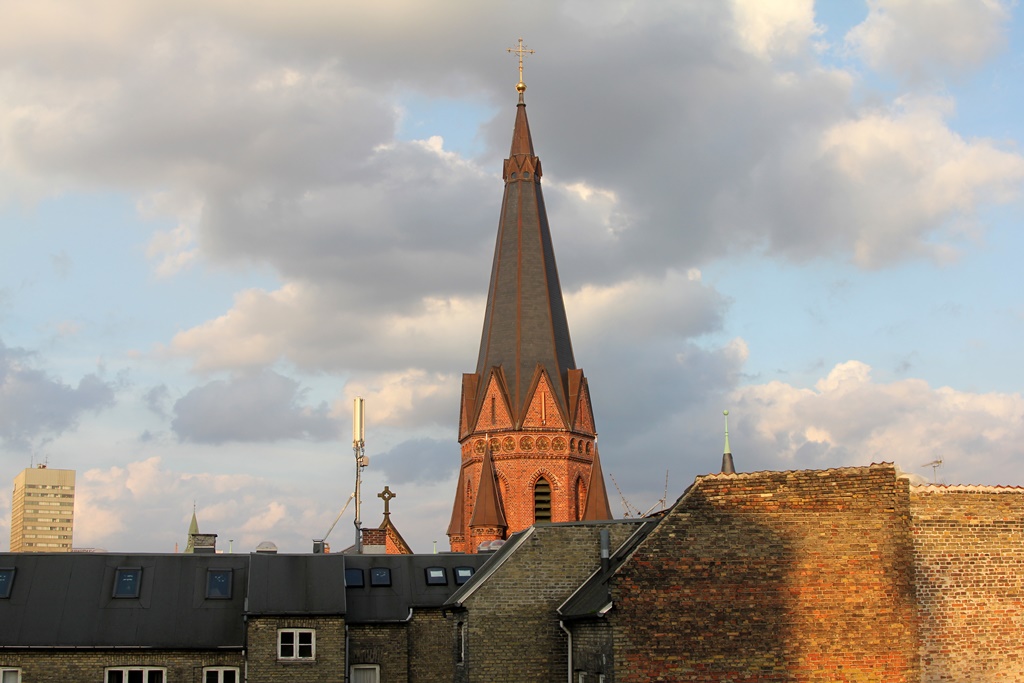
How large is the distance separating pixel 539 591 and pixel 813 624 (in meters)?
9.58

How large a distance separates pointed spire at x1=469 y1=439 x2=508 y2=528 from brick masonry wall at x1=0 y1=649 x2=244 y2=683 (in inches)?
1679

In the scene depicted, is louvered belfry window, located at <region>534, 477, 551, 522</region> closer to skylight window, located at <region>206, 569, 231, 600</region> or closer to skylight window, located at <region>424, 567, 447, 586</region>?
skylight window, located at <region>424, 567, 447, 586</region>

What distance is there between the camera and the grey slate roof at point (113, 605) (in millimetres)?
36531

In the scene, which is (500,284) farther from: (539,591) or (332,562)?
(539,591)

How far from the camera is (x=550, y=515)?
82.1m

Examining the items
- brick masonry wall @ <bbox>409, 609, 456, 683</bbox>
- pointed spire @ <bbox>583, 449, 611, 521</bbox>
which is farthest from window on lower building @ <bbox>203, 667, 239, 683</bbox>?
pointed spire @ <bbox>583, 449, 611, 521</bbox>

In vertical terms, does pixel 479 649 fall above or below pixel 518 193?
below

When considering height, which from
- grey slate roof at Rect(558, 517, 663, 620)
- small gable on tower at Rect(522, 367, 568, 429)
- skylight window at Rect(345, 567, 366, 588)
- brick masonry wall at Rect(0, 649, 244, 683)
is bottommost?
brick masonry wall at Rect(0, 649, 244, 683)

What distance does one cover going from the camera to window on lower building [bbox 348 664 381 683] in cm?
3841

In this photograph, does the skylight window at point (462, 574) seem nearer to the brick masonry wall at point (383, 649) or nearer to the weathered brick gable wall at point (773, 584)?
the brick masonry wall at point (383, 649)

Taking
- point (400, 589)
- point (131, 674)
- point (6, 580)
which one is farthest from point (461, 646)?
point (6, 580)

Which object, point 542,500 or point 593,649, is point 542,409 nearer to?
point 542,500

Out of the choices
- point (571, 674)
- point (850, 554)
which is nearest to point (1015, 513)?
point (850, 554)

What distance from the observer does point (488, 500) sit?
8031cm
